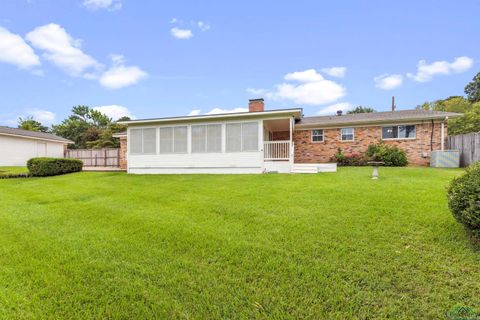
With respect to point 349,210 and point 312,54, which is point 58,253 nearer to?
point 349,210

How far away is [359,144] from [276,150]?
604cm

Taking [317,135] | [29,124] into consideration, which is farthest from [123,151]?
[29,124]

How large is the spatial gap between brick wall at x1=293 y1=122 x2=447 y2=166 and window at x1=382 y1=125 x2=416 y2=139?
0.75ft

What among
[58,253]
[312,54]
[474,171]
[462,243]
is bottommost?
[58,253]

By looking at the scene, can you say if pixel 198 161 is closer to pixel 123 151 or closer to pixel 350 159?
pixel 350 159

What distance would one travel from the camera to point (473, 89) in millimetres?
37875

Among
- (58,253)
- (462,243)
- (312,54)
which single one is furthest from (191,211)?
(312,54)

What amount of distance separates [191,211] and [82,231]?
2.06m

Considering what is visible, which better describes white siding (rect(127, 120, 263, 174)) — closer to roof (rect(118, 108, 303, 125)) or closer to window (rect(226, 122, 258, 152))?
window (rect(226, 122, 258, 152))

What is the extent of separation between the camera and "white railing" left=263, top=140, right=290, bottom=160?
12255mm

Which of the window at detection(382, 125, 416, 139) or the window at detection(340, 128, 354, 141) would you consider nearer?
the window at detection(382, 125, 416, 139)

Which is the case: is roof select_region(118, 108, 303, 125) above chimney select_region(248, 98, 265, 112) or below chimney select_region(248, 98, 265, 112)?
below

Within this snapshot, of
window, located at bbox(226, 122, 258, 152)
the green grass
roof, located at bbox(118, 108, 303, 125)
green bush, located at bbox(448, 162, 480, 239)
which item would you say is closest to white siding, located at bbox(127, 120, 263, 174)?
window, located at bbox(226, 122, 258, 152)

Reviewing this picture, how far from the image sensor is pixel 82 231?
4535 mm
